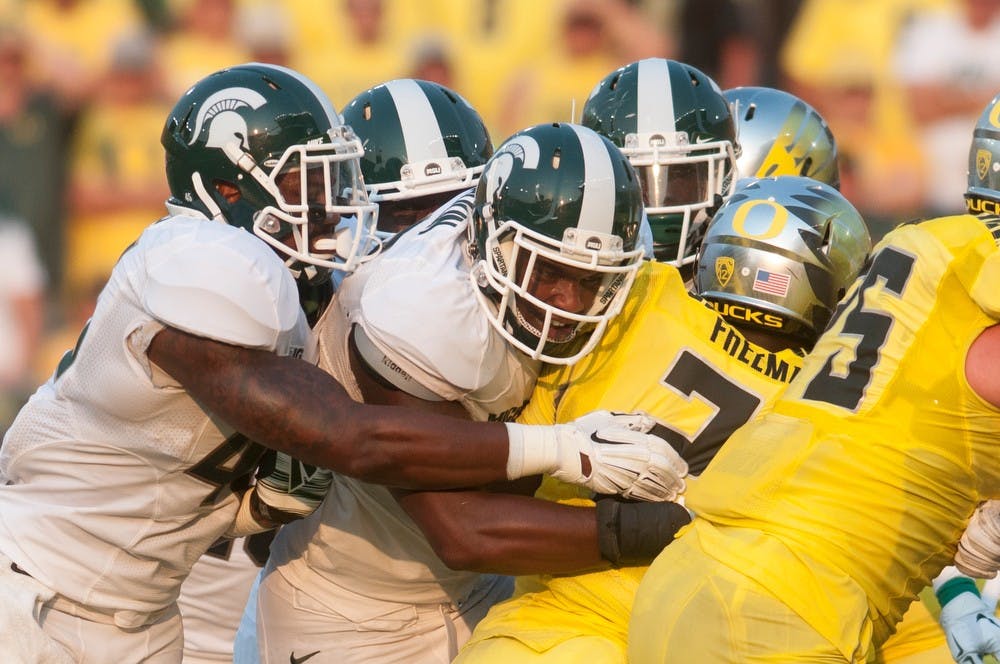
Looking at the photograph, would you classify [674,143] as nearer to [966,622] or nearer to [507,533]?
[507,533]

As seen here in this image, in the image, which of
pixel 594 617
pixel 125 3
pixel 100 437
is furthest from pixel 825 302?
pixel 125 3

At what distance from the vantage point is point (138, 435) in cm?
332

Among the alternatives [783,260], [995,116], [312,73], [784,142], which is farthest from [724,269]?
[312,73]

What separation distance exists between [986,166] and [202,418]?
10.7 feet

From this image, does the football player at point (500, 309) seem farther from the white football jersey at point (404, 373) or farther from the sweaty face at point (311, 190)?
the sweaty face at point (311, 190)

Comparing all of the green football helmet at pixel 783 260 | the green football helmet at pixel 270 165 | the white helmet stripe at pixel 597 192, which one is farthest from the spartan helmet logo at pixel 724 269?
the green football helmet at pixel 270 165

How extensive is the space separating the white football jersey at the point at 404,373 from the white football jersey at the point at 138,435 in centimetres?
22

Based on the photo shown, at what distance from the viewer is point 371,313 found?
3.32 metres

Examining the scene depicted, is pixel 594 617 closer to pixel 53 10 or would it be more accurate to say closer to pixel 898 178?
pixel 898 178

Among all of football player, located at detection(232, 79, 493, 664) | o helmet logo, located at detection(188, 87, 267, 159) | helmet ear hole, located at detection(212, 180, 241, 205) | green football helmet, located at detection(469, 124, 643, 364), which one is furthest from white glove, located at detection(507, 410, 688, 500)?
football player, located at detection(232, 79, 493, 664)

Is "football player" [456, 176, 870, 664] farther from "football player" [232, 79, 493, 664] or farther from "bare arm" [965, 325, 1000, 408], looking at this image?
"football player" [232, 79, 493, 664]

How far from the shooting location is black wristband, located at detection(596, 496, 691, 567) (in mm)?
3254

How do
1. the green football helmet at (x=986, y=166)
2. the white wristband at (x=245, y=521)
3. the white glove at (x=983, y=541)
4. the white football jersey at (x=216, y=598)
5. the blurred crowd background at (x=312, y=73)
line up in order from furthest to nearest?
1. the blurred crowd background at (x=312, y=73)
2. the green football helmet at (x=986, y=166)
3. the white football jersey at (x=216, y=598)
4. the white wristband at (x=245, y=521)
5. the white glove at (x=983, y=541)

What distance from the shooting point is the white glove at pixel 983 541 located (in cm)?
298
